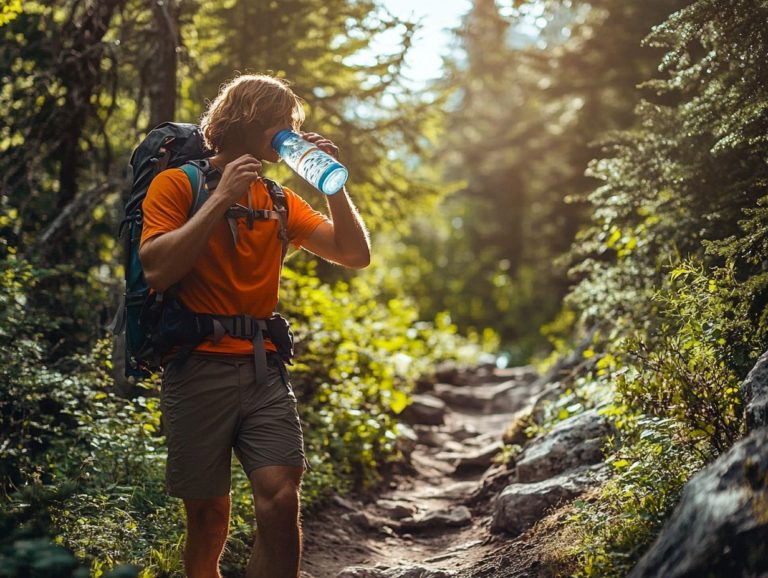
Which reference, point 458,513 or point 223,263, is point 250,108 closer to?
point 223,263

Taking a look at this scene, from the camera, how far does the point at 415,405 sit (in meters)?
11.4

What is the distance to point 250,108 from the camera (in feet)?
13.5

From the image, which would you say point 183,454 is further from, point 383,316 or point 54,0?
point 383,316

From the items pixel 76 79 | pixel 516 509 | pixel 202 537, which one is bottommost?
pixel 516 509

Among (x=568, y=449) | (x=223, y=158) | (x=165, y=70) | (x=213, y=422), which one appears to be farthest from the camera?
(x=165, y=70)

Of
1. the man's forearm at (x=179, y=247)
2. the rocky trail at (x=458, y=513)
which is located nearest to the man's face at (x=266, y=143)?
the man's forearm at (x=179, y=247)

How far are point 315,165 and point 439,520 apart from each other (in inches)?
162

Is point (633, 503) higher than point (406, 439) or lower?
higher

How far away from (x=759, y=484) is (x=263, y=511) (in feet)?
6.84

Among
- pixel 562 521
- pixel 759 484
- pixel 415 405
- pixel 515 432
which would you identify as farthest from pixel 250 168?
pixel 415 405

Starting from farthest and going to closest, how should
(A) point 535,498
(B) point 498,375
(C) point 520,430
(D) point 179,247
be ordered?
1. (B) point 498,375
2. (C) point 520,430
3. (A) point 535,498
4. (D) point 179,247

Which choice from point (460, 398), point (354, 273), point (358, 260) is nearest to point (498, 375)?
point (460, 398)

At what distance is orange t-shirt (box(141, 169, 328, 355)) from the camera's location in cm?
392

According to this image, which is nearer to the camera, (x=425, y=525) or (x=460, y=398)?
(x=425, y=525)
